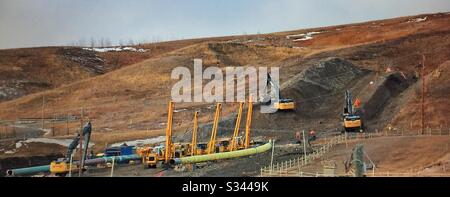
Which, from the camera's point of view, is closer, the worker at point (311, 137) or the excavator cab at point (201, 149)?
the excavator cab at point (201, 149)

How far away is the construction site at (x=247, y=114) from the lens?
3128 cm

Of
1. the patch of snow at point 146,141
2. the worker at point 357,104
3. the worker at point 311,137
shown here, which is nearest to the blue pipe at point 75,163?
the patch of snow at point 146,141

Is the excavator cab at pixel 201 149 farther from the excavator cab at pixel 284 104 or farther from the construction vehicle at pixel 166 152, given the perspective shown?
the excavator cab at pixel 284 104

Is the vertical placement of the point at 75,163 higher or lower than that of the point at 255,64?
lower

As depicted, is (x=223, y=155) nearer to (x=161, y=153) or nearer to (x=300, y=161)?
(x=161, y=153)

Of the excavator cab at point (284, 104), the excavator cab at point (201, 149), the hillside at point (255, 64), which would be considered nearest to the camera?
the excavator cab at point (201, 149)

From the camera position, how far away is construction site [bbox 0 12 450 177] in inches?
1232

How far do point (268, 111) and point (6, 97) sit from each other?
37.3m

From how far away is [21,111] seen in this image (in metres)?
62.6

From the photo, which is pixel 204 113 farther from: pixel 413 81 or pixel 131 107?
Answer: pixel 413 81

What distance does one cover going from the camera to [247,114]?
45375 millimetres

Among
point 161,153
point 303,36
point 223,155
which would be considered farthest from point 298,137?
point 303,36

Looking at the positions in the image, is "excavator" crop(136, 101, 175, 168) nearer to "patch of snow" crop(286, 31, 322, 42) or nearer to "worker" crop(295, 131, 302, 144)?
"worker" crop(295, 131, 302, 144)
